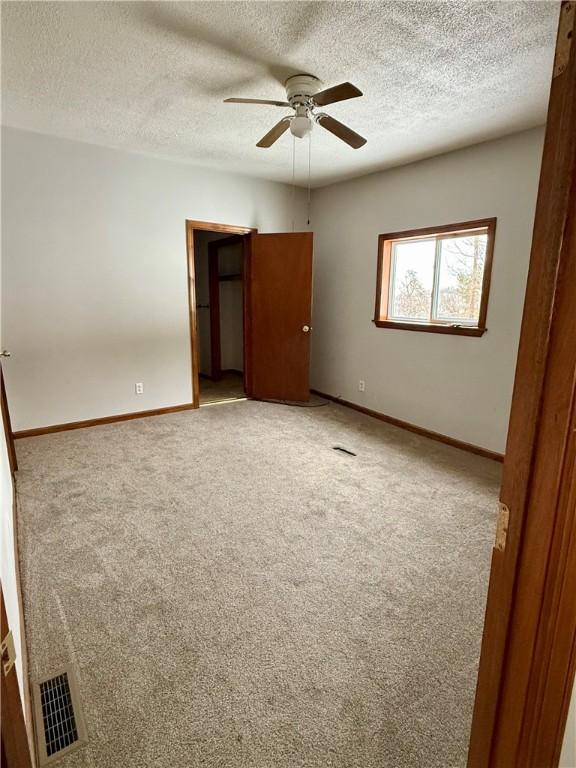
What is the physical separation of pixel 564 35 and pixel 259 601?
1955 millimetres

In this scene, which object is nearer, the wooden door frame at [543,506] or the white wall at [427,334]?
the wooden door frame at [543,506]

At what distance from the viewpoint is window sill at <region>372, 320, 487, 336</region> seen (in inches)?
135

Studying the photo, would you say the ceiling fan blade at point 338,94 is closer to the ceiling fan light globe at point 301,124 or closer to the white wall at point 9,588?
the ceiling fan light globe at point 301,124

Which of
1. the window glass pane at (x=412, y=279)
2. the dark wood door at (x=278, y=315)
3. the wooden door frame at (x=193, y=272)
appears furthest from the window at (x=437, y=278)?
the wooden door frame at (x=193, y=272)

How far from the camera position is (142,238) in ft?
13.1

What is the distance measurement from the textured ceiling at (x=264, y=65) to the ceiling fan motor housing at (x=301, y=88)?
4 centimetres

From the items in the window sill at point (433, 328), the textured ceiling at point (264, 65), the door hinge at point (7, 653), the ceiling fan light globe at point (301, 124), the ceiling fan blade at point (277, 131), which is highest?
the textured ceiling at point (264, 65)

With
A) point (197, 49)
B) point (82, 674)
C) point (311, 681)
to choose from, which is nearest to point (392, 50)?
point (197, 49)

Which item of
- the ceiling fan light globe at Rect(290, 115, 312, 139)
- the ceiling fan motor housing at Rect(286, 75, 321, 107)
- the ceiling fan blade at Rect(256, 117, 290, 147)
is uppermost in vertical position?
the ceiling fan motor housing at Rect(286, 75, 321, 107)

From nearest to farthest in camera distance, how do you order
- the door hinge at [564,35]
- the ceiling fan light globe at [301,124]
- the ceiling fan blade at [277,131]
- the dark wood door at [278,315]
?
the door hinge at [564,35], the ceiling fan light globe at [301,124], the ceiling fan blade at [277,131], the dark wood door at [278,315]

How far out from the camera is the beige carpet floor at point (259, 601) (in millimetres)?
1245

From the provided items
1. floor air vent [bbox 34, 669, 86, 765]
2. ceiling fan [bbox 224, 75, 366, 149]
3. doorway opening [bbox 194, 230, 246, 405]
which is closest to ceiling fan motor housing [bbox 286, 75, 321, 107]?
ceiling fan [bbox 224, 75, 366, 149]

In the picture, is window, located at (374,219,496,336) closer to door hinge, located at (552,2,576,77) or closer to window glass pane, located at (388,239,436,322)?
window glass pane, located at (388,239,436,322)

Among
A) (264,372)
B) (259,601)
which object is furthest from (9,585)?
(264,372)
